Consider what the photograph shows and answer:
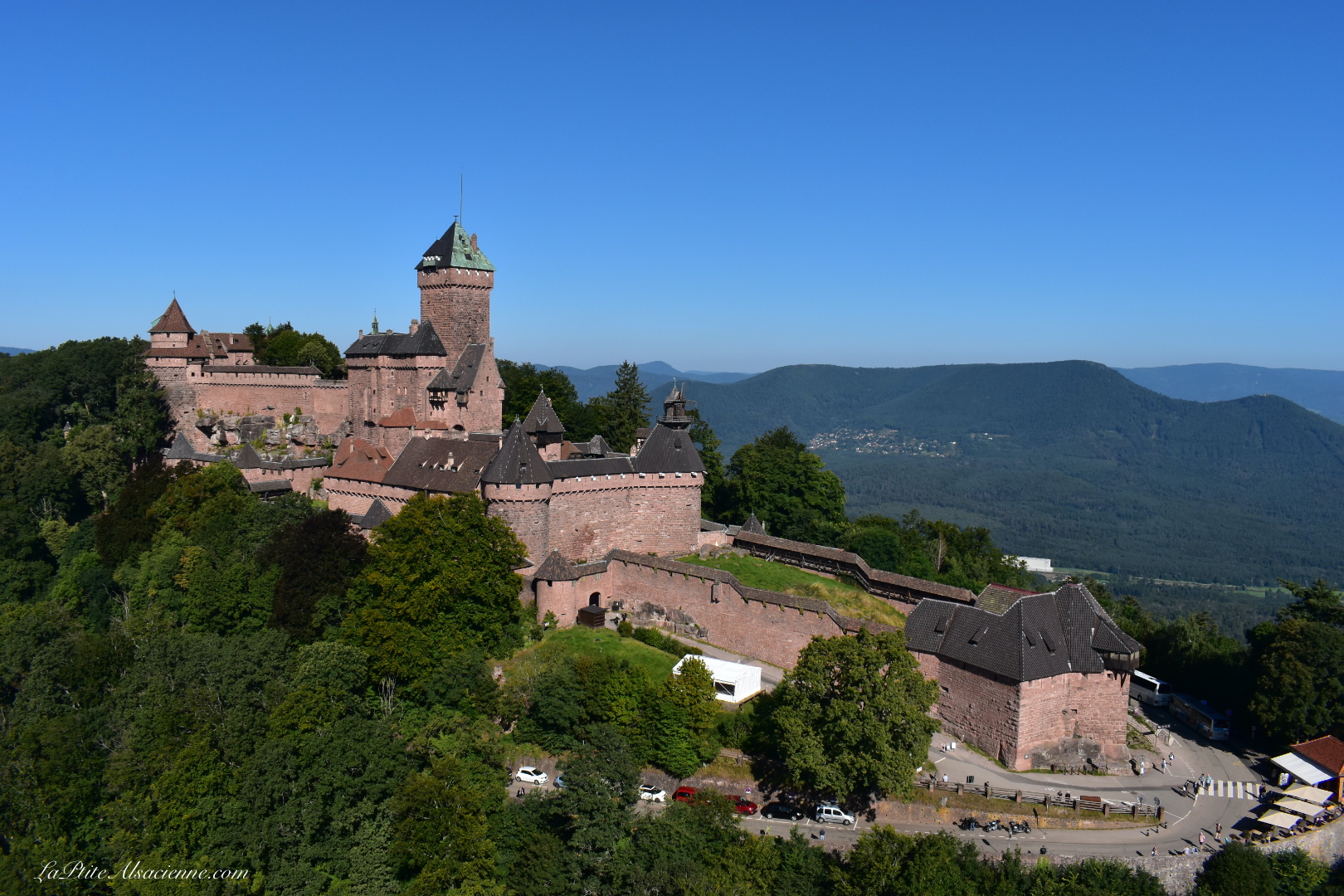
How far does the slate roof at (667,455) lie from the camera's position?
4322 cm

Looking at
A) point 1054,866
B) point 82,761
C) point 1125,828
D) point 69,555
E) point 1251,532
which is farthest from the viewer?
point 1251,532

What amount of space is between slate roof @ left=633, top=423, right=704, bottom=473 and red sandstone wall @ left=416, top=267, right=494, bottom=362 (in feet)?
43.2

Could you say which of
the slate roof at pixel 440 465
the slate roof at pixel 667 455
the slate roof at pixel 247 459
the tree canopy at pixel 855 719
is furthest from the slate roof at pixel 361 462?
the tree canopy at pixel 855 719

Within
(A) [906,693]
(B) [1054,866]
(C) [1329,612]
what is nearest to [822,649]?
(A) [906,693]

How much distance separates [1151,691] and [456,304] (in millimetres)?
39518

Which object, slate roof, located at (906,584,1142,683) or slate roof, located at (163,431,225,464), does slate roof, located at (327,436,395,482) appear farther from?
slate roof, located at (906,584,1142,683)

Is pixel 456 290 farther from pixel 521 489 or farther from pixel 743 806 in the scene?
pixel 743 806

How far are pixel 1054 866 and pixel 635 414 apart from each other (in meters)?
42.7

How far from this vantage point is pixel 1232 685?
37.9 m

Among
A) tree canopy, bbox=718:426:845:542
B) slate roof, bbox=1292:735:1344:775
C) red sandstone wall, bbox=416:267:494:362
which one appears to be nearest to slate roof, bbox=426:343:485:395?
red sandstone wall, bbox=416:267:494:362

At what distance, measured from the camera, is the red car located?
2869 centimetres

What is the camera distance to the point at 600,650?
35656 millimetres

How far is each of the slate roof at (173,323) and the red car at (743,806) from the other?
47.6 meters

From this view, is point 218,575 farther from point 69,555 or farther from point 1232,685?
point 1232,685
